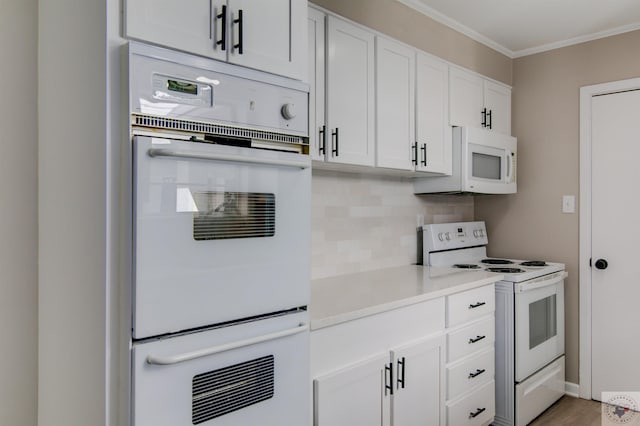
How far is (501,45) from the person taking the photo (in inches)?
134

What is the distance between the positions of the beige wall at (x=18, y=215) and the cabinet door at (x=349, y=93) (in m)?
1.18

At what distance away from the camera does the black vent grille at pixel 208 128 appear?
1170 millimetres

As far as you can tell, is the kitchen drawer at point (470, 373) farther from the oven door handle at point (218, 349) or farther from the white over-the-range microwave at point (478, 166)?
the oven door handle at point (218, 349)

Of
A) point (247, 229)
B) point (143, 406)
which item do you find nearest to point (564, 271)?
point (247, 229)

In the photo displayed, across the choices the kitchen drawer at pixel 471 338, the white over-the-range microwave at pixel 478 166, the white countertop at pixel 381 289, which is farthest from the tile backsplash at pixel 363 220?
the kitchen drawer at pixel 471 338

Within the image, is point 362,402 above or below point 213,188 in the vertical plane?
below

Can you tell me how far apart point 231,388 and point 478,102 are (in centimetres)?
259

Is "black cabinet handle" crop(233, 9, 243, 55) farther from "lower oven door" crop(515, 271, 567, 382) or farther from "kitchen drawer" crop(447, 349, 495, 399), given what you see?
"lower oven door" crop(515, 271, 567, 382)

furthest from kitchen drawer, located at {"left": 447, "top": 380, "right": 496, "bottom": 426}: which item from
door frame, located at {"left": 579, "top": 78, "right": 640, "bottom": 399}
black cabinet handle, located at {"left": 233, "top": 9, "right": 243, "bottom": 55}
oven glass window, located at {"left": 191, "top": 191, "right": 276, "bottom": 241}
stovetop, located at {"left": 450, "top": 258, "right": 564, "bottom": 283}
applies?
black cabinet handle, located at {"left": 233, "top": 9, "right": 243, "bottom": 55}

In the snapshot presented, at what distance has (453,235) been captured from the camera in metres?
3.23

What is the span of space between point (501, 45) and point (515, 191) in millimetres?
1072

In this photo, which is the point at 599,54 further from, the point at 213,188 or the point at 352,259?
the point at 213,188

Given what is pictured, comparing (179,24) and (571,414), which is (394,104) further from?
(571,414)

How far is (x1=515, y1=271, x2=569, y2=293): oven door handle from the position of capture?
268 cm
